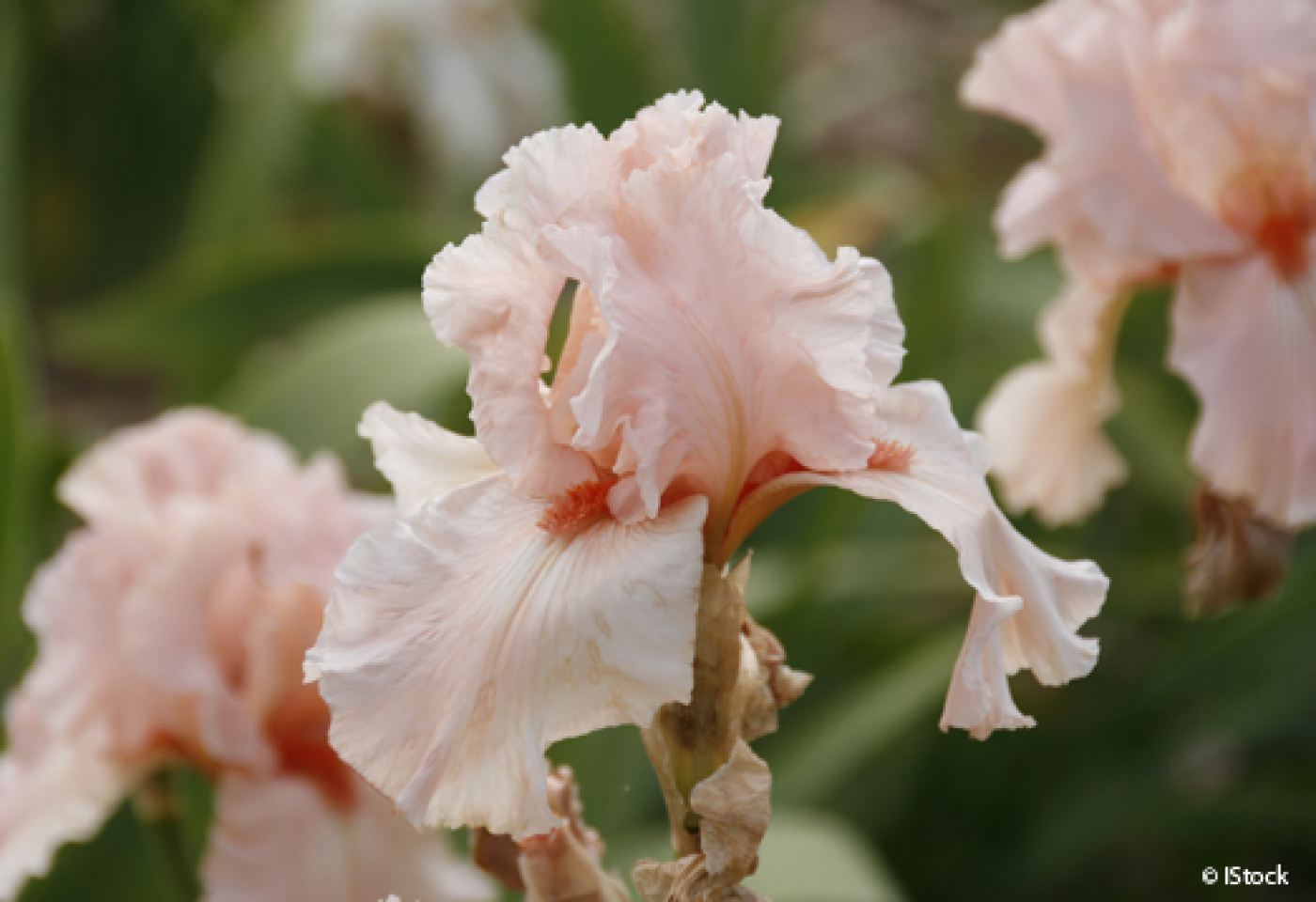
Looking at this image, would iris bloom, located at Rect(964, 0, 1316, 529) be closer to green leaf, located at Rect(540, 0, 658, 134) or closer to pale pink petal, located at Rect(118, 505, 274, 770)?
pale pink petal, located at Rect(118, 505, 274, 770)

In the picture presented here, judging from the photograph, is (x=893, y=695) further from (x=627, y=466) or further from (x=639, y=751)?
(x=627, y=466)

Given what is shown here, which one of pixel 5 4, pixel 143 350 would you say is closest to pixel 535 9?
pixel 5 4

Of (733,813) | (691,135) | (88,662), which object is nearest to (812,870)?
(88,662)

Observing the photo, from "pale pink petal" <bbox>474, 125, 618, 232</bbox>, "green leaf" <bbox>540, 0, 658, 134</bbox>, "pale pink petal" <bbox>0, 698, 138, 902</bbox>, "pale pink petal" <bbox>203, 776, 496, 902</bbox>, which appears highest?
"green leaf" <bbox>540, 0, 658, 134</bbox>

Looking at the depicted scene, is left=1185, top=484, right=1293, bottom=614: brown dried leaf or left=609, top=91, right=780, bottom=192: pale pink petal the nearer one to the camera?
left=609, top=91, right=780, bottom=192: pale pink petal

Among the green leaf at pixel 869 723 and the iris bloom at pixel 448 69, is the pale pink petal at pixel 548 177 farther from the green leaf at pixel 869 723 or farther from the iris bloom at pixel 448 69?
the iris bloom at pixel 448 69

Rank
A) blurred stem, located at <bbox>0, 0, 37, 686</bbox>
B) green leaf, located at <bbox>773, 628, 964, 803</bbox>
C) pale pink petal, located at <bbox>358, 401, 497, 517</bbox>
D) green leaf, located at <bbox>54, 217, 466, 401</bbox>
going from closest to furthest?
Result: pale pink petal, located at <bbox>358, 401, 497, 517</bbox> < blurred stem, located at <bbox>0, 0, 37, 686</bbox> < green leaf, located at <bbox>773, 628, 964, 803</bbox> < green leaf, located at <bbox>54, 217, 466, 401</bbox>

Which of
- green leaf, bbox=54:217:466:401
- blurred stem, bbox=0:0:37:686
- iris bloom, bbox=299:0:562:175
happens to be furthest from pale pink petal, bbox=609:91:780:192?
iris bloom, bbox=299:0:562:175
